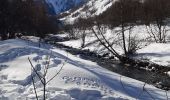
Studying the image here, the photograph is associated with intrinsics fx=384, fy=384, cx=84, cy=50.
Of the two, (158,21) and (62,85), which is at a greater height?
(158,21)

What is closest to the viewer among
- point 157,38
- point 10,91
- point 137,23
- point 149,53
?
point 10,91

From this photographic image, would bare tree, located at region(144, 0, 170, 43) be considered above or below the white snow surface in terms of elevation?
above

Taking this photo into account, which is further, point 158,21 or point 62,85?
point 158,21

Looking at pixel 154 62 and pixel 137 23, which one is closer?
pixel 154 62

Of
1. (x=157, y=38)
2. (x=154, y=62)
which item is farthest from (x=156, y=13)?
(x=154, y=62)

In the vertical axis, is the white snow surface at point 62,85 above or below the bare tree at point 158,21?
below

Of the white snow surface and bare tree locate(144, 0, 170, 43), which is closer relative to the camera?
the white snow surface

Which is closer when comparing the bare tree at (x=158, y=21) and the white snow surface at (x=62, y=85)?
the white snow surface at (x=62, y=85)

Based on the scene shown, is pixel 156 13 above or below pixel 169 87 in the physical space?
above

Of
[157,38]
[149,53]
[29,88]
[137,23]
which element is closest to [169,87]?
[29,88]

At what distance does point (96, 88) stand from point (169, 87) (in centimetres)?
835

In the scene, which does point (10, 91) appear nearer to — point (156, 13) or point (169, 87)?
point (169, 87)

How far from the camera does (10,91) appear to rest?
970cm

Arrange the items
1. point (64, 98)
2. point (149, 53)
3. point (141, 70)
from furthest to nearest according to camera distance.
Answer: point (149, 53) < point (141, 70) < point (64, 98)
